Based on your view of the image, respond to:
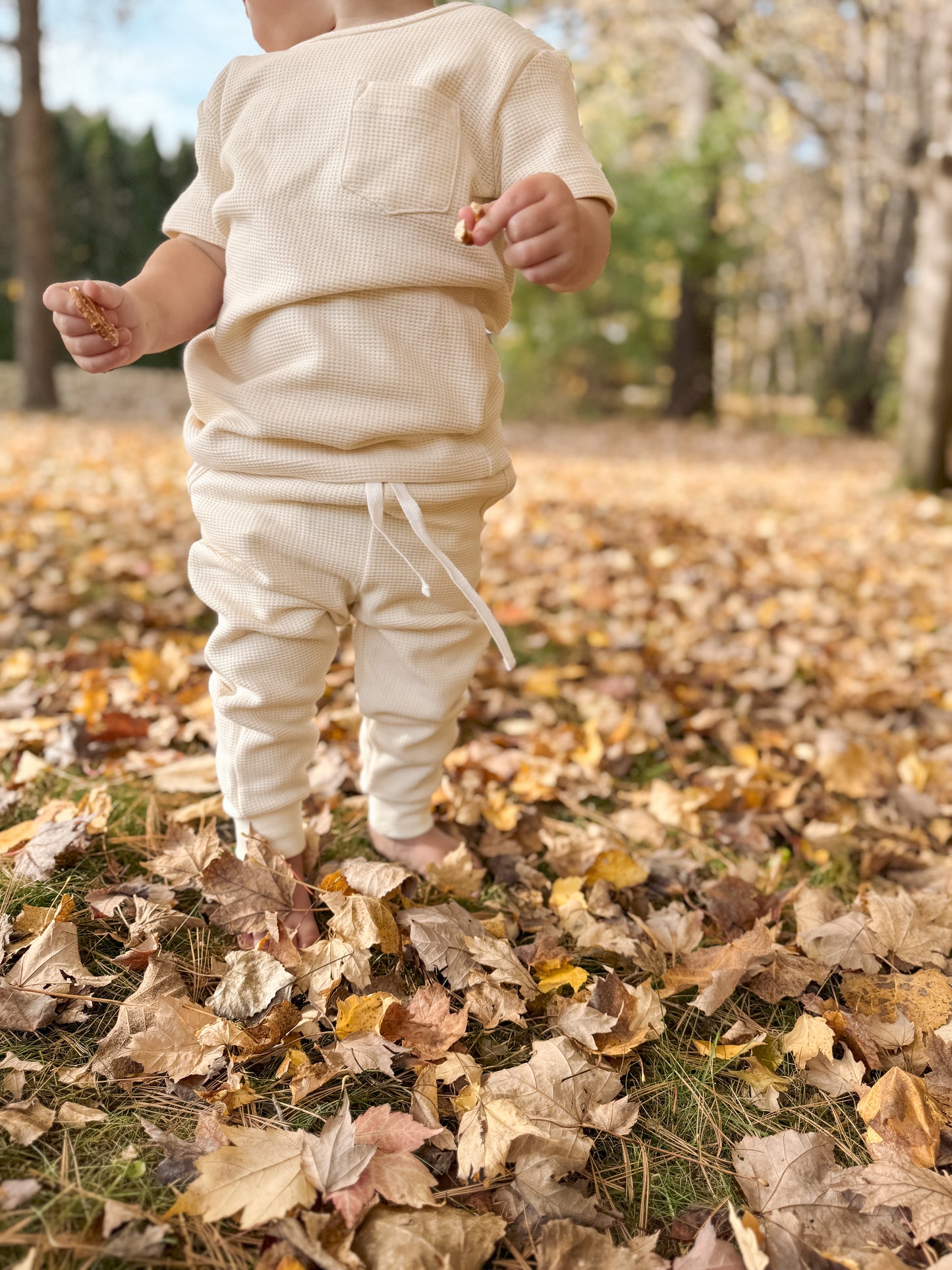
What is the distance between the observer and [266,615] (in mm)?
1443

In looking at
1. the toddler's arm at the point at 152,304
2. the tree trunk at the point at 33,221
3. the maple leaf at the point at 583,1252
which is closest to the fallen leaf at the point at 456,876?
the maple leaf at the point at 583,1252

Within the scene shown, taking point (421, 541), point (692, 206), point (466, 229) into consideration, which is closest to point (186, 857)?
point (421, 541)

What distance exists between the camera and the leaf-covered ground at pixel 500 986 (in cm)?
109

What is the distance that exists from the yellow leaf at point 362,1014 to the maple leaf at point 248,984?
10 cm

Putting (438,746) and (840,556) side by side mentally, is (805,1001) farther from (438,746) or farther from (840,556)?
(840,556)

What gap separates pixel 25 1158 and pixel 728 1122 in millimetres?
890

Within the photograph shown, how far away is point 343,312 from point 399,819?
35.5 inches

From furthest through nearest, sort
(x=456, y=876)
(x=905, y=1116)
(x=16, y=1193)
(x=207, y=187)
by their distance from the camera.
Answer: (x=456, y=876) < (x=207, y=187) < (x=905, y=1116) < (x=16, y=1193)

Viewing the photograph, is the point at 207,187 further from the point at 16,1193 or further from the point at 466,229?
the point at 16,1193

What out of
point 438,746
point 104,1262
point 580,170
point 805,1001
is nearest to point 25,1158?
point 104,1262

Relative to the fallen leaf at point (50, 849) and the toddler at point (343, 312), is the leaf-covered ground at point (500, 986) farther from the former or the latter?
the toddler at point (343, 312)

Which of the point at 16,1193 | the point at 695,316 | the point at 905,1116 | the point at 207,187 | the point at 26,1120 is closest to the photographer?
the point at 16,1193

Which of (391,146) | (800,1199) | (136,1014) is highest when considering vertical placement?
(391,146)

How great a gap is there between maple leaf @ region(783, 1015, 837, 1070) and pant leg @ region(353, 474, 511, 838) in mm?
725
